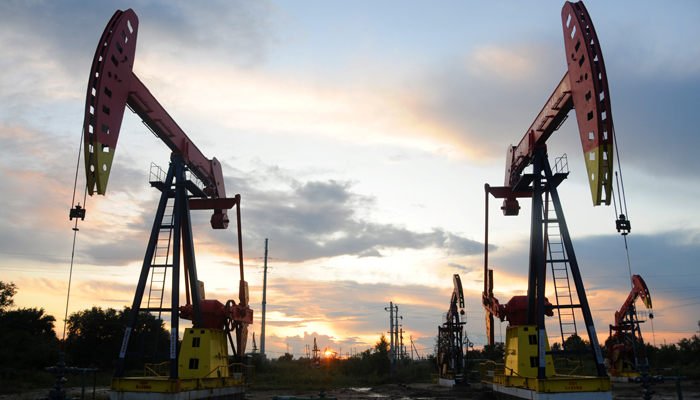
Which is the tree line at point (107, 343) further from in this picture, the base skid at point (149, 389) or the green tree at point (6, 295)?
the base skid at point (149, 389)

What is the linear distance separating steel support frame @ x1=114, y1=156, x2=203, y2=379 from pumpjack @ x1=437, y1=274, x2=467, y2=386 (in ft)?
55.2

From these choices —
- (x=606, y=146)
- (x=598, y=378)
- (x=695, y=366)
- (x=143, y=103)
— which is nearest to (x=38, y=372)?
(x=143, y=103)

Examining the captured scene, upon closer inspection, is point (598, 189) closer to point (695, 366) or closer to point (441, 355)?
point (441, 355)

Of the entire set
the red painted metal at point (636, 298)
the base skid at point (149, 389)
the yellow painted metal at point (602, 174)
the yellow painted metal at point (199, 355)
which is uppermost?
the yellow painted metal at point (602, 174)

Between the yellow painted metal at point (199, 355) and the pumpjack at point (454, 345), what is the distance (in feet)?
Result: 53.0

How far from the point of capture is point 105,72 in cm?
1180

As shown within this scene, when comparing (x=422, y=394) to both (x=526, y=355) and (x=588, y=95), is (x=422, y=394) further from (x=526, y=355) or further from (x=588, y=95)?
(x=588, y=95)

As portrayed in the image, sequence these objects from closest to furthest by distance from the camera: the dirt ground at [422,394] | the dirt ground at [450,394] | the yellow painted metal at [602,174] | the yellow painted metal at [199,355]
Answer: the yellow painted metal at [602,174], the yellow painted metal at [199,355], the dirt ground at [422,394], the dirt ground at [450,394]

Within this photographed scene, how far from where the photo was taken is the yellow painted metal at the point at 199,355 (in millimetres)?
14422

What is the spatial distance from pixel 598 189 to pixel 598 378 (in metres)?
4.74

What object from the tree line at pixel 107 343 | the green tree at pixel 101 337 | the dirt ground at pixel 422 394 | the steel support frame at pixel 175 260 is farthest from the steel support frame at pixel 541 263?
the green tree at pixel 101 337

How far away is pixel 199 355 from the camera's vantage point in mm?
14633

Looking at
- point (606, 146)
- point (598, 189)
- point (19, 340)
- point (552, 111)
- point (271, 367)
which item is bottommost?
point (271, 367)

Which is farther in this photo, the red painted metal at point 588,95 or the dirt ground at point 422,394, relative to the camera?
the dirt ground at point 422,394
